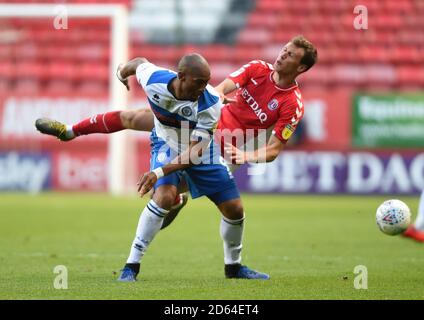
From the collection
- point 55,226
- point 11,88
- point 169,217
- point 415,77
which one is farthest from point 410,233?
point 11,88

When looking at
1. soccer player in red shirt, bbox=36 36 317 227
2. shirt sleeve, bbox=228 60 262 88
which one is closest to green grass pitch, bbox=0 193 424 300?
soccer player in red shirt, bbox=36 36 317 227

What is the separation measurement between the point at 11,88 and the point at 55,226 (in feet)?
35.1

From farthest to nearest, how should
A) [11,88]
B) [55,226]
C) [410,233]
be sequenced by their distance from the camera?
[11,88]
[55,226]
[410,233]

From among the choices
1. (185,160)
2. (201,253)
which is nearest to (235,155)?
(185,160)

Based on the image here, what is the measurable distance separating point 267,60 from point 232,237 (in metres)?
15.1

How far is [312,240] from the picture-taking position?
1166 centimetres

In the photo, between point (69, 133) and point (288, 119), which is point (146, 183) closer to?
point (69, 133)

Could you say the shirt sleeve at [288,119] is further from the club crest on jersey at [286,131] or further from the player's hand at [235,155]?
the player's hand at [235,155]

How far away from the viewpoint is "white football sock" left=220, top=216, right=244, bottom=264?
315 inches

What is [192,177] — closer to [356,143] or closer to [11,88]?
[356,143]

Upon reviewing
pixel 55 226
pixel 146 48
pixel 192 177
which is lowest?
pixel 55 226

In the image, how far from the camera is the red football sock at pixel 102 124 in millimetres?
8250

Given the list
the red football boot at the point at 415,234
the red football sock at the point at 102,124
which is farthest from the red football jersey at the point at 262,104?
Result: the red football boot at the point at 415,234

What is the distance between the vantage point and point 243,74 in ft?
27.9
